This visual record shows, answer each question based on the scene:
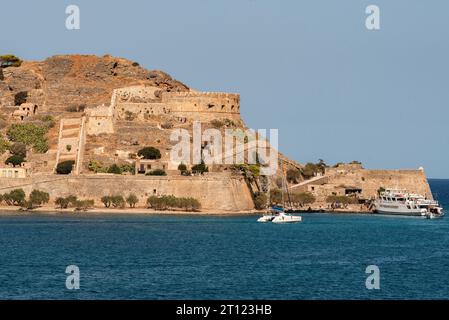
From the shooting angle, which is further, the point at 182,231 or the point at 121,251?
the point at 182,231

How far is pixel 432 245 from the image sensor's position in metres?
50.0

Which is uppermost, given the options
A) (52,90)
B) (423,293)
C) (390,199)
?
(52,90)

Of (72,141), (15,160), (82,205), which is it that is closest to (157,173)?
(82,205)

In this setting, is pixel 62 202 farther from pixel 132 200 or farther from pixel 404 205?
pixel 404 205

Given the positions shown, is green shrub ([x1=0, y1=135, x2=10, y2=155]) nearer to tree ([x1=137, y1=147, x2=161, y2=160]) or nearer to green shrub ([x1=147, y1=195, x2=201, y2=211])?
tree ([x1=137, y1=147, x2=161, y2=160])

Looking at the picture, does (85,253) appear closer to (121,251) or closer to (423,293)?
(121,251)

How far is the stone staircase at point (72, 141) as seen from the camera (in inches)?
2813

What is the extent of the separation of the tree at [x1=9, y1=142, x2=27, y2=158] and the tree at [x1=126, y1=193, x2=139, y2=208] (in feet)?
31.1

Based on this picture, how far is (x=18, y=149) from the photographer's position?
73688mm

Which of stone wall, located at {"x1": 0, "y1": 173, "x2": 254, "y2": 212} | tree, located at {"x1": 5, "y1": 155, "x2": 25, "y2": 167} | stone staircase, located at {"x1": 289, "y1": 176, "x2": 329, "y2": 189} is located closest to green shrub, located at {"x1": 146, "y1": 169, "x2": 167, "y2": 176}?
stone wall, located at {"x1": 0, "y1": 173, "x2": 254, "y2": 212}

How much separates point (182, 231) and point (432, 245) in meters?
12.5

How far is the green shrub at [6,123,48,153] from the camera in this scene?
7519 cm
